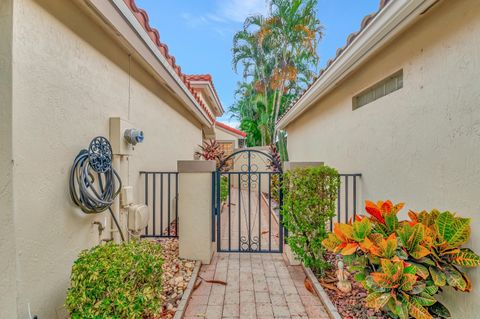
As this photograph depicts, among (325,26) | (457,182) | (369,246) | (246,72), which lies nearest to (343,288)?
(369,246)

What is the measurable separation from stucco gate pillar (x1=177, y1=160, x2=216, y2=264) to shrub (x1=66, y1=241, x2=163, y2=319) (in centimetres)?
176

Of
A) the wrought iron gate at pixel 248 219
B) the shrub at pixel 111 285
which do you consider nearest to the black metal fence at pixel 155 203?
the wrought iron gate at pixel 248 219

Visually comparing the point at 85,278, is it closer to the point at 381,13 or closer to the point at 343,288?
the point at 343,288

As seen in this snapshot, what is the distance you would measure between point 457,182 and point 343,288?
2.01m

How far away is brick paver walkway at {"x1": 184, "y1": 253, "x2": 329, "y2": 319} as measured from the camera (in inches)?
120

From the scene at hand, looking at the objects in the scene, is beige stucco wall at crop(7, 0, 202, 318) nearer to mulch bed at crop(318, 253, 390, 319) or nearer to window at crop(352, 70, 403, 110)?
mulch bed at crop(318, 253, 390, 319)

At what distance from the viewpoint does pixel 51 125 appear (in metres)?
2.49

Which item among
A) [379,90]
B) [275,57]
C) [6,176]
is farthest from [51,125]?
[275,57]

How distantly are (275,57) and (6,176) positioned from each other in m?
17.0

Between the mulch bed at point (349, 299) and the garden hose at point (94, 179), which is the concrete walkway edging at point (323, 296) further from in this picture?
the garden hose at point (94, 179)

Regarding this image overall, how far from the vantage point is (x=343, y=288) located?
3.44m

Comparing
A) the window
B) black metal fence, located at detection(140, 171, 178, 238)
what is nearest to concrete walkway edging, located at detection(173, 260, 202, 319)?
black metal fence, located at detection(140, 171, 178, 238)

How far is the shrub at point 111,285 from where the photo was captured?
2.18 metres

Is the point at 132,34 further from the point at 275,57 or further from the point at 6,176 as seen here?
the point at 275,57
